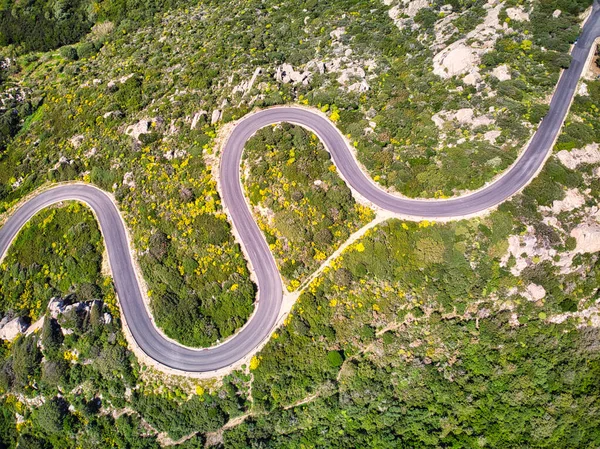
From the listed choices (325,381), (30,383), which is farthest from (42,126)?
(325,381)

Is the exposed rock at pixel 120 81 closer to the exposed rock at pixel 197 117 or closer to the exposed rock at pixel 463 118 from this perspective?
the exposed rock at pixel 197 117

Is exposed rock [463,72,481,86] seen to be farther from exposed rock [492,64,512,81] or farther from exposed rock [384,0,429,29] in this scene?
exposed rock [384,0,429,29]

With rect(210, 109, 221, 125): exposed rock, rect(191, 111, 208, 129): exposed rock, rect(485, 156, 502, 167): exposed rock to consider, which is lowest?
rect(485, 156, 502, 167): exposed rock

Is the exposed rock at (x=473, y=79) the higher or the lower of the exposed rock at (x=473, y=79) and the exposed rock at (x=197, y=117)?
the lower

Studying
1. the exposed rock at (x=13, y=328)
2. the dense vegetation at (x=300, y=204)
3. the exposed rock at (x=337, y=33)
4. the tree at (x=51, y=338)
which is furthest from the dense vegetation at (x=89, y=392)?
the exposed rock at (x=337, y=33)

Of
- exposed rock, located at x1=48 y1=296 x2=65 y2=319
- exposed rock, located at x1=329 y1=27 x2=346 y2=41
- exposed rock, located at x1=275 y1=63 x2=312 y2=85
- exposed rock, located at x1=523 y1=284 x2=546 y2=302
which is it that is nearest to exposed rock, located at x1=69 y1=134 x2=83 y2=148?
exposed rock, located at x1=48 y1=296 x2=65 y2=319

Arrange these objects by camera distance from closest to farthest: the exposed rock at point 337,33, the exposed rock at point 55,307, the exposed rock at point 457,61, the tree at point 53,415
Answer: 1. the tree at point 53,415
2. the exposed rock at point 55,307
3. the exposed rock at point 457,61
4. the exposed rock at point 337,33
